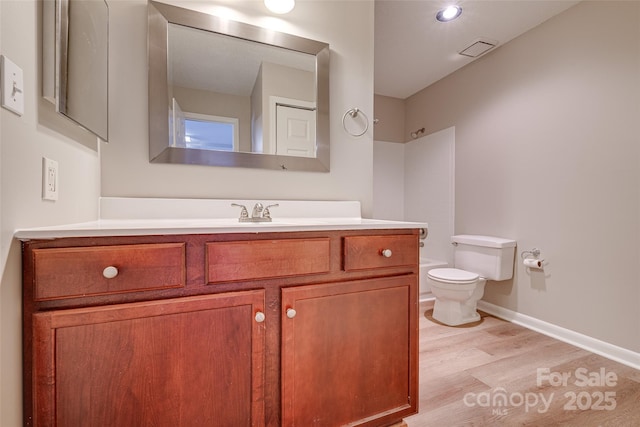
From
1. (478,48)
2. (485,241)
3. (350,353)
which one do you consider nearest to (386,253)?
(350,353)

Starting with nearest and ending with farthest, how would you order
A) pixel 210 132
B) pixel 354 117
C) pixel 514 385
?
1. pixel 210 132
2. pixel 514 385
3. pixel 354 117

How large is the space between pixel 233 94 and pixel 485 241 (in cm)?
221

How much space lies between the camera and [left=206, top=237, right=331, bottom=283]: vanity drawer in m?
0.92

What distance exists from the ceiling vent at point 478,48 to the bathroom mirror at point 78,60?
8.50 ft

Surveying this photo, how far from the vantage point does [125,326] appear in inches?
32.3

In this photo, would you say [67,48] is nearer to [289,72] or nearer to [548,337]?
[289,72]

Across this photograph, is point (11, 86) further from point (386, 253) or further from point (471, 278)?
point (471, 278)

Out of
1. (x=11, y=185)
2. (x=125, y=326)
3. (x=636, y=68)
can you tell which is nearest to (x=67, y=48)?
(x=11, y=185)

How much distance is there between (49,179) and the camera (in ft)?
2.84

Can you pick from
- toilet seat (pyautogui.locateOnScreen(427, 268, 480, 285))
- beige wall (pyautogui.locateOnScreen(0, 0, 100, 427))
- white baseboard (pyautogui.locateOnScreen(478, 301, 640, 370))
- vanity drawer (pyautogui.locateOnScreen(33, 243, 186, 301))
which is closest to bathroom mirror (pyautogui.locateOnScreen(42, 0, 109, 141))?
beige wall (pyautogui.locateOnScreen(0, 0, 100, 427))

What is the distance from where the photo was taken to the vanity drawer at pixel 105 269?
74cm

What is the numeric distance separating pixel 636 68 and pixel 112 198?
114 inches

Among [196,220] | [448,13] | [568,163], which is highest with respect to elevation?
[448,13]

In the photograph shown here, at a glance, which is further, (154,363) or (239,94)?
(239,94)
